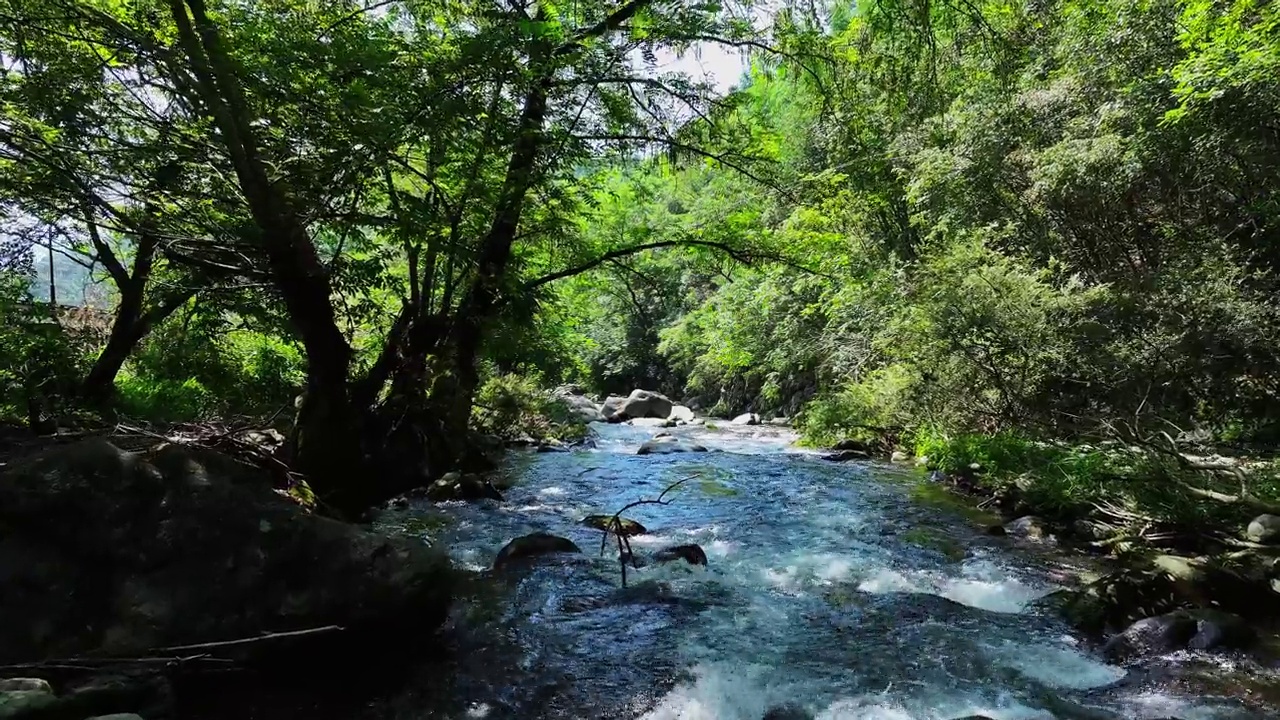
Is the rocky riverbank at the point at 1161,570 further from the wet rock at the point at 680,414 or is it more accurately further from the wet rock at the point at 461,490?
the wet rock at the point at 680,414

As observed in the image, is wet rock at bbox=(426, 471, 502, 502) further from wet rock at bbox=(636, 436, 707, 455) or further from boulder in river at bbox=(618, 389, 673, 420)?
boulder in river at bbox=(618, 389, 673, 420)

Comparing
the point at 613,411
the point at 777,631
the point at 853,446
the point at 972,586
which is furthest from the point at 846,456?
the point at 613,411

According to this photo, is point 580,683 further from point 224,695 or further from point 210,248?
point 210,248

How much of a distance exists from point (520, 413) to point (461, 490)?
8.57m

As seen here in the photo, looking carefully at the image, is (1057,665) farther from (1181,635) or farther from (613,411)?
(613,411)

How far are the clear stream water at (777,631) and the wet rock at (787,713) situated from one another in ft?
0.15

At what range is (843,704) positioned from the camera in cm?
392

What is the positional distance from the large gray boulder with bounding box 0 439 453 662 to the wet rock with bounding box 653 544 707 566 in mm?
2591

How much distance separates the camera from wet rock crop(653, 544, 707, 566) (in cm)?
645

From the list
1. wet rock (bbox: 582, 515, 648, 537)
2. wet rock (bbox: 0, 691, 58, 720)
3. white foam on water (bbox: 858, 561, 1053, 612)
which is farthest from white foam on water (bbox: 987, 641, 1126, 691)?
wet rock (bbox: 0, 691, 58, 720)

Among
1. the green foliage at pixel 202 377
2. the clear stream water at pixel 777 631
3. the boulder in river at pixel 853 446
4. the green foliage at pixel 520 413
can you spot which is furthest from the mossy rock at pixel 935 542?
the green foliage at pixel 520 413

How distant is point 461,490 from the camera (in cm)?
925

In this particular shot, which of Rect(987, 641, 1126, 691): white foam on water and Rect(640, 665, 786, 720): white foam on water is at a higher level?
Rect(640, 665, 786, 720): white foam on water

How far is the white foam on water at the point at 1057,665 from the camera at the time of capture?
4.21 m
